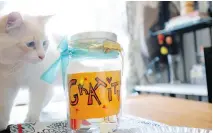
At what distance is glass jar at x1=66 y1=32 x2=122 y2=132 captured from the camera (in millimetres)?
450

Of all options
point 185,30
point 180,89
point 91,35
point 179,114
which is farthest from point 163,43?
point 91,35

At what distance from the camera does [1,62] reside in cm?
47

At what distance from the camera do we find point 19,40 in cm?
47

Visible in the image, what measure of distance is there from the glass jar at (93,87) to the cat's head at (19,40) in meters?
0.08

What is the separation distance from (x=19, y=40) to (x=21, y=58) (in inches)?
1.5

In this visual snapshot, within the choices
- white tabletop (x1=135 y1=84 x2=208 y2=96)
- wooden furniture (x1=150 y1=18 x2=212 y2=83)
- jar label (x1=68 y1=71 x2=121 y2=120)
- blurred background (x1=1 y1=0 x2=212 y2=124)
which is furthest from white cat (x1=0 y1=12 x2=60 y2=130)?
wooden furniture (x1=150 y1=18 x2=212 y2=83)

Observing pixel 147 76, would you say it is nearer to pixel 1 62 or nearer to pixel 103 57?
pixel 103 57

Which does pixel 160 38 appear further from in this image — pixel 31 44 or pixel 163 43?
pixel 31 44

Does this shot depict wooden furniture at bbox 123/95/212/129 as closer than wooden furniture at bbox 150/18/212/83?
Yes

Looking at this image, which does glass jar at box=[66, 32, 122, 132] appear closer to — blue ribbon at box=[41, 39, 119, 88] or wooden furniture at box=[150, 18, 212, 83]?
blue ribbon at box=[41, 39, 119, 88]

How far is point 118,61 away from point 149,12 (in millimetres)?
1213

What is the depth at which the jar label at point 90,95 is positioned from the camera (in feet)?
1.47

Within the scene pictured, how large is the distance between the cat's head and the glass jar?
8cm

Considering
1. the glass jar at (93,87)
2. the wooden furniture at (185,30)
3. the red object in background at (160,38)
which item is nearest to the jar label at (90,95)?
the glass jar at (93,87)
